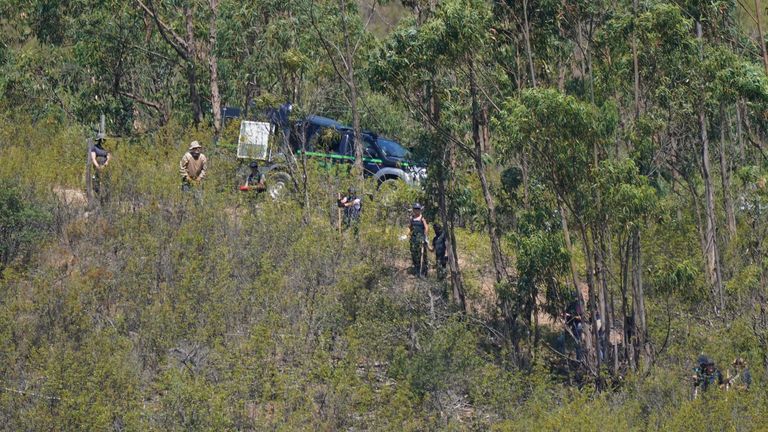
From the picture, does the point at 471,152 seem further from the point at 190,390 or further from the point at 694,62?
the point at 190,390

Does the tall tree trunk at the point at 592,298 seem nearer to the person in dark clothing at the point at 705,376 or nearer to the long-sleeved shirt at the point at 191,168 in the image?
the person in dark clothing at the point at 705,376

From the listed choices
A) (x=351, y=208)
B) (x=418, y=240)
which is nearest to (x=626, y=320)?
(x=418, y=240)

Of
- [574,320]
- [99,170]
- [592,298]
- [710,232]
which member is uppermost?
[710,232]

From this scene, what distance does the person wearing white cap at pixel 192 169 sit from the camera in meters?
19.1

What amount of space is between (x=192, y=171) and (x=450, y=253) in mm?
4041

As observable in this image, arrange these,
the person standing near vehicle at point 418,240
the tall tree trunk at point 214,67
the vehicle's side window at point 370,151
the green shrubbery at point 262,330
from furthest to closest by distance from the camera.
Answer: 1. the tall tree trunk at point 214,67
2. the vehicle's side window at point 370,151
3. the person standing near vehicle at point 418,240
4. the green shrubbery at point 262,330

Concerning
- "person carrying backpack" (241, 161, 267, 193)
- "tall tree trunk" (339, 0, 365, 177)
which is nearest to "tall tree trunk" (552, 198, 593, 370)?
"tall tree trunk" (339, 0, 365, 177)

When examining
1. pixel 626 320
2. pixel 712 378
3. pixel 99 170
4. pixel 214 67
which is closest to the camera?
pixel 712 378

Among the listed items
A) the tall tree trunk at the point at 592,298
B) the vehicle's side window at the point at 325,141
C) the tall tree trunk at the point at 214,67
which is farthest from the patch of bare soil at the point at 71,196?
the tall tree trunk at the point at 592,298

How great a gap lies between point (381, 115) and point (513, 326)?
6.69 m

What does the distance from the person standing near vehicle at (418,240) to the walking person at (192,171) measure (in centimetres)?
319

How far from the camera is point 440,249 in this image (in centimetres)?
1902

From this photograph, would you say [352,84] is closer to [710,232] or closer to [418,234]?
[418,234]

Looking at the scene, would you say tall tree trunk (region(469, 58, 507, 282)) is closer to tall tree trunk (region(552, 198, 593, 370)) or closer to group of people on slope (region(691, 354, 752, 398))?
tall tree trunk (region(552, 198, 593, 370))
